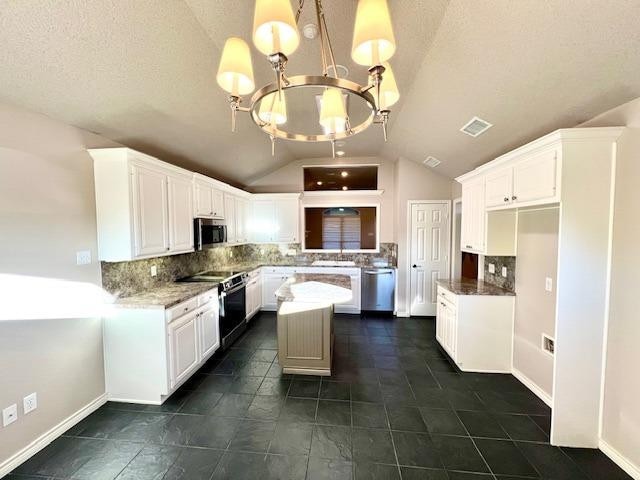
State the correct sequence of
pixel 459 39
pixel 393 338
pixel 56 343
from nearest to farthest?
pixel 459 39 < pixel 56 343 < pixel 393 338

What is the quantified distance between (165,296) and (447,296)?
3211 mm

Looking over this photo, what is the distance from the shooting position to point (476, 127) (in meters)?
2.79

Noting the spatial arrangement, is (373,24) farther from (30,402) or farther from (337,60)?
(30,402)

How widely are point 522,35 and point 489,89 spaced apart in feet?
1.83

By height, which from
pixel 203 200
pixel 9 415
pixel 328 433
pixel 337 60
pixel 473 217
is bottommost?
pixel 328 433

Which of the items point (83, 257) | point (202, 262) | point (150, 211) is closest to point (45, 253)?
point (83, 257)

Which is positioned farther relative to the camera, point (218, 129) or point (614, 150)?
point (218, 129)

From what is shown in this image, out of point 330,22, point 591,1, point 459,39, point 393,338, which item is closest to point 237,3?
point 330,22

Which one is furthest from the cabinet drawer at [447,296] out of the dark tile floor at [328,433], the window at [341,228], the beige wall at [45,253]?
the beige wall at [45,253]

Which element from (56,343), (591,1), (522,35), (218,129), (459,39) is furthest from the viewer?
(218,129)

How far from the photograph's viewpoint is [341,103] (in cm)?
174

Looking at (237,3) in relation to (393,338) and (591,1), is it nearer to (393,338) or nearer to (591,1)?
(591,1)

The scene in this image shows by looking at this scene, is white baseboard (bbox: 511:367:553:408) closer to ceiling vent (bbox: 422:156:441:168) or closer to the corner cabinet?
ceiling vent (bbox: 422:156:441:168)

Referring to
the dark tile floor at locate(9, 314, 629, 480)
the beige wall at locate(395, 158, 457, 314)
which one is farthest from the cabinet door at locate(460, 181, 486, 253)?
the dark tile floor at locate(9, 314, 629, 480)
